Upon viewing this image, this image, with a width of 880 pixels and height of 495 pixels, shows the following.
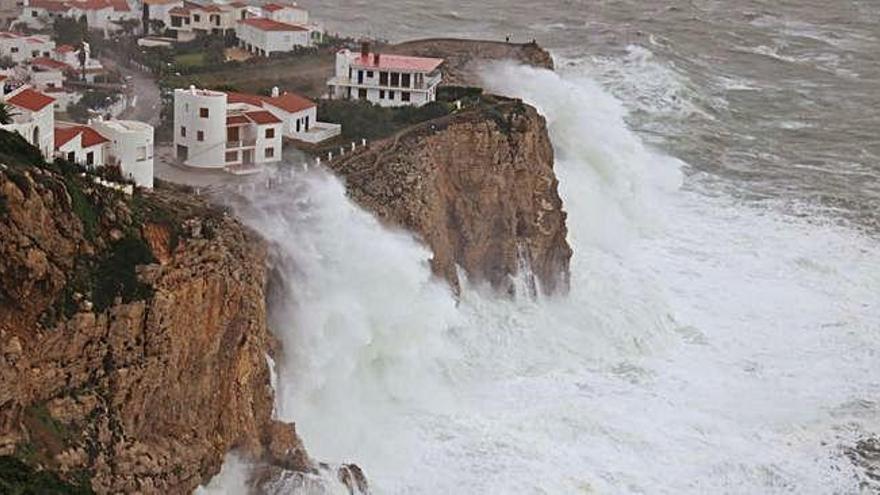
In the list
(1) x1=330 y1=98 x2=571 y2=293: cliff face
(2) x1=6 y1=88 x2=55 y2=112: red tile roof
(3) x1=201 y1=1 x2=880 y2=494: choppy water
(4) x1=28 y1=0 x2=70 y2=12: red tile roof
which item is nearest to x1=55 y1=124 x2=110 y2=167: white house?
(2) x1=6 y1=88 x2=55 y2=112: red tile roof

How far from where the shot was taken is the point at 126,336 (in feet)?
67.9

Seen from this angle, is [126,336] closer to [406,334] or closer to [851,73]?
[406,334]

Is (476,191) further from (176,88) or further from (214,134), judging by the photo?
(176,88)

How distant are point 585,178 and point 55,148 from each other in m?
21.8

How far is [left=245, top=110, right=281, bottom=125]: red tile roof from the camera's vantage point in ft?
105

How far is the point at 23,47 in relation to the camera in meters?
40.9

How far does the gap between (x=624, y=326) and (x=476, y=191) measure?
195 inches

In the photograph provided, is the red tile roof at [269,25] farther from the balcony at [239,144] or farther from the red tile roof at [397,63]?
the balcony at [239,144]

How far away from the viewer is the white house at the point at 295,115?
34219 mm

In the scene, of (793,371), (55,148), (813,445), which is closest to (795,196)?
(793,371)

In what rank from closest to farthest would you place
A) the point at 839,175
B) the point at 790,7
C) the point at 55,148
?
the point at 55,148 < the point at 839,175 < the point at 790,7

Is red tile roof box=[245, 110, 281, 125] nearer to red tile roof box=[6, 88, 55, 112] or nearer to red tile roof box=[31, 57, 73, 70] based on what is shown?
red tile roof box=[6, 88, 55, 112]

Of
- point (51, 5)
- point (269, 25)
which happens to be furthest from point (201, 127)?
point (51, 5)

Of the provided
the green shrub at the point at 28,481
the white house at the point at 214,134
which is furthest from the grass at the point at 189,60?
the green shrub at the point at 28,481
